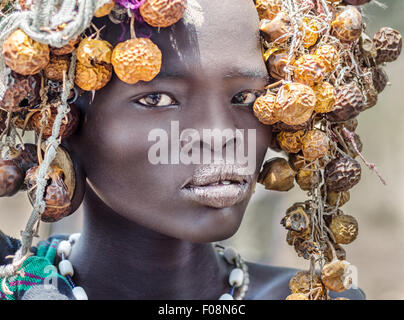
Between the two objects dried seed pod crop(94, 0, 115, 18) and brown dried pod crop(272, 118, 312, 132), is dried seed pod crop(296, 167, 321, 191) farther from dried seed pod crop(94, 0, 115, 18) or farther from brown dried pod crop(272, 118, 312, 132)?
dried seed pod crop(94, 0, 115, 18)

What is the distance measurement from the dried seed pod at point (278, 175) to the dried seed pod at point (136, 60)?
54cm

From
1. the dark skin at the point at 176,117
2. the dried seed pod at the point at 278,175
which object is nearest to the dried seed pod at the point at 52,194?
the dark skin at the point at 176,117

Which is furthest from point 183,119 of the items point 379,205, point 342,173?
point 379,205

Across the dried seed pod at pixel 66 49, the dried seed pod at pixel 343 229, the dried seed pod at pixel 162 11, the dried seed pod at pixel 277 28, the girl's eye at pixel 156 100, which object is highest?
the dried seed pod at pixel 277 28

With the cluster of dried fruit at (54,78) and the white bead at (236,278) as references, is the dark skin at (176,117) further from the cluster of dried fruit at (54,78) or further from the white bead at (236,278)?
the white bead at (236,278)

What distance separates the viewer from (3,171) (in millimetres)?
1592

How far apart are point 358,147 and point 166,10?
0.81 meters

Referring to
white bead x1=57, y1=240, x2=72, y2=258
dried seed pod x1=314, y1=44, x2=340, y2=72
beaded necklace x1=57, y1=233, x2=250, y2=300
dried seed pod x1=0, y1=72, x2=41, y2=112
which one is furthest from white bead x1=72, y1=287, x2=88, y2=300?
dried seed pod x1=314, y1=44, x2=340, y2=72

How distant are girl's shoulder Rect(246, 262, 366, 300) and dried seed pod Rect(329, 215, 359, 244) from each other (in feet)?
1.20

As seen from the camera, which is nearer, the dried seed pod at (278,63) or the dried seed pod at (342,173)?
the dried seed pod at (278,63)

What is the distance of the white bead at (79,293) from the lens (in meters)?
1.90

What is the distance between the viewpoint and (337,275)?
1.81 meters

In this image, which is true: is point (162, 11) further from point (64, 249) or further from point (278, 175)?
point (64, 249)
